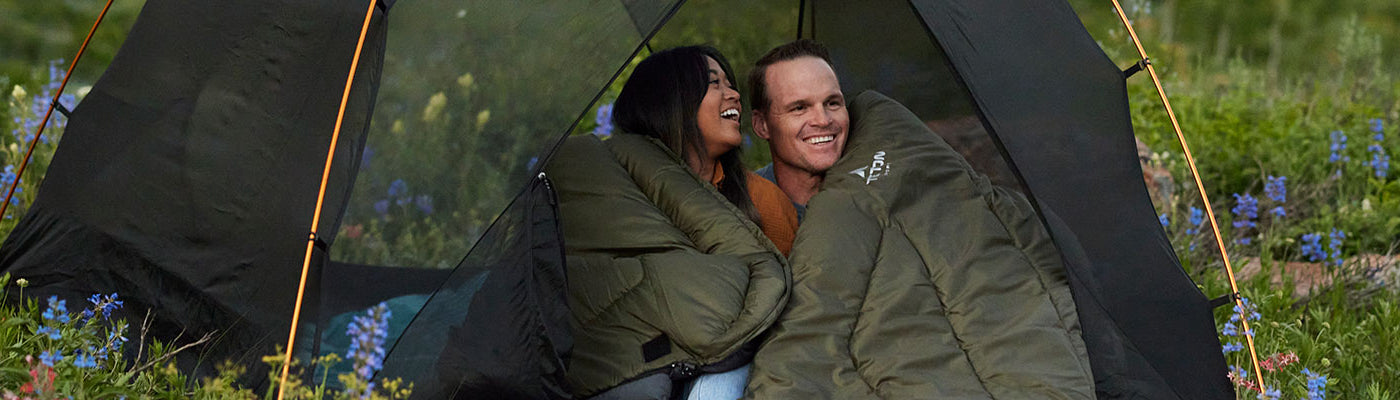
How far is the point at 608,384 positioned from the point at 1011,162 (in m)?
0.94

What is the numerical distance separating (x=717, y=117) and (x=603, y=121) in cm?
150

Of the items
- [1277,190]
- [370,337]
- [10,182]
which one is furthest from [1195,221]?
[10,182]

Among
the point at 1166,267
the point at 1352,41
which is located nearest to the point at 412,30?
the point at 1166,267

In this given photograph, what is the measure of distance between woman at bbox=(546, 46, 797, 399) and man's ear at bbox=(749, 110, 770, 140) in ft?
0.53

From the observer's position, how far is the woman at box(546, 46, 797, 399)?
97.3 inches

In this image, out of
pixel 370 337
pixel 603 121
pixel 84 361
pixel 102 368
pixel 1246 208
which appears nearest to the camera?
pixel 84 361

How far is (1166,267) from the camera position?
266cm

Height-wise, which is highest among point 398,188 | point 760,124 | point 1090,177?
point 760,124

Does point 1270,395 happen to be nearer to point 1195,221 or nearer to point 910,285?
point 910,285

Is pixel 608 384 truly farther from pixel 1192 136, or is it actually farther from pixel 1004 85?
pixel 1192 136

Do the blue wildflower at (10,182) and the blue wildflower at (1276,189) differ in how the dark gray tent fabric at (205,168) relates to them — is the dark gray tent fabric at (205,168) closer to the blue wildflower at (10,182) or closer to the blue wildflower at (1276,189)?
the blue wildflower at (10,182)

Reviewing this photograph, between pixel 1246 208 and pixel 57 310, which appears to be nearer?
pixel 57 310

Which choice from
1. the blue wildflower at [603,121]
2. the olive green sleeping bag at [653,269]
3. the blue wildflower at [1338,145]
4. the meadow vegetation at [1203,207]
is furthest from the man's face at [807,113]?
the blue wildflower at [1338,145]

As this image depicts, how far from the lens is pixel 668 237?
260cm
